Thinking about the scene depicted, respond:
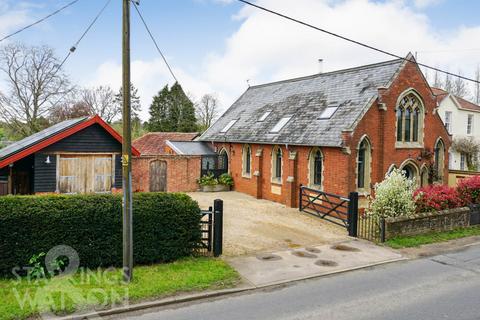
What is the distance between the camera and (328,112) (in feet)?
65.6

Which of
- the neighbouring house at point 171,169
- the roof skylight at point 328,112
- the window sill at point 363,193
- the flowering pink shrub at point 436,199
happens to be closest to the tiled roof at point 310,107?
the roof skylight at point 328,112

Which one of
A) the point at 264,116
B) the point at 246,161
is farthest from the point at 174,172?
the point at 264,116

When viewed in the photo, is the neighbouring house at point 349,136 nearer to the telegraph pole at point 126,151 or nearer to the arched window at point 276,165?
the arched window at point 276,165

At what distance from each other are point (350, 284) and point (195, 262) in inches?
164

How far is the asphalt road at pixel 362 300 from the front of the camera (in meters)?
7.41

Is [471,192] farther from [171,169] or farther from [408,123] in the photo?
[171,169]

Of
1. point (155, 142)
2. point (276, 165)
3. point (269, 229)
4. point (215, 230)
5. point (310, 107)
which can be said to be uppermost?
point (310, 107)

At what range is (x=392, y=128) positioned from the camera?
18.8 metres

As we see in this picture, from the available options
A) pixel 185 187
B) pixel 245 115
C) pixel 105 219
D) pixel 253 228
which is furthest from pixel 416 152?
pixel 105 219

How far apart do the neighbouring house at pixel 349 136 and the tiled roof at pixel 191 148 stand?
397 cm

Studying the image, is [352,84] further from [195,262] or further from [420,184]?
[195,262]

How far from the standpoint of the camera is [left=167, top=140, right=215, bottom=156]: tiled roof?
27241mm

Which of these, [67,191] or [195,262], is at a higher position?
[67,191]

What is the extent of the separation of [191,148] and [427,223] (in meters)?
18.0
